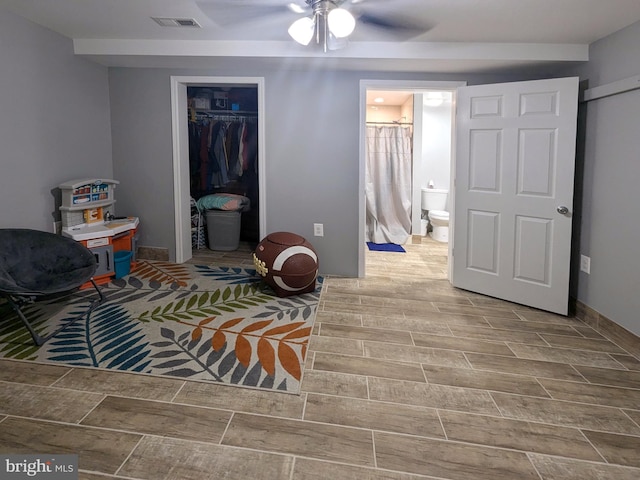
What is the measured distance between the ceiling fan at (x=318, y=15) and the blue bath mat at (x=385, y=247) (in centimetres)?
301

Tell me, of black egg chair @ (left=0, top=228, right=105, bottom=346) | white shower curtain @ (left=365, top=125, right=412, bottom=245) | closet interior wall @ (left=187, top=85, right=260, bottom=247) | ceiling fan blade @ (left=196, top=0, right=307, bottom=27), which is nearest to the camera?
ceiling fan blade @ (left=196, top=0, right=307, bottom=27)

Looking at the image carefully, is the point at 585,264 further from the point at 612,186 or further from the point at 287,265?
the point at 287,265

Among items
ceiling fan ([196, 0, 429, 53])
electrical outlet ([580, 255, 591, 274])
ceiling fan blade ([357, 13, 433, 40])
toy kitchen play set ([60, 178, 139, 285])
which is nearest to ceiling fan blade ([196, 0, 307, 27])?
ceiling fan ([196, 0, 429, 53])

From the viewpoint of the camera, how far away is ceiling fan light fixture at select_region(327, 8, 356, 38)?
2.38 metres

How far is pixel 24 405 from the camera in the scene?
76.2 inches

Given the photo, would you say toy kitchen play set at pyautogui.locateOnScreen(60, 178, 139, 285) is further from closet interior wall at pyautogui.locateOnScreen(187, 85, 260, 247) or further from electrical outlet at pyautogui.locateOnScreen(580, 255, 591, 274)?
electrical outlet at pyautogui.locateOnScreen(580, 255, 591, 274)

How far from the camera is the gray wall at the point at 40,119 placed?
3.07 m

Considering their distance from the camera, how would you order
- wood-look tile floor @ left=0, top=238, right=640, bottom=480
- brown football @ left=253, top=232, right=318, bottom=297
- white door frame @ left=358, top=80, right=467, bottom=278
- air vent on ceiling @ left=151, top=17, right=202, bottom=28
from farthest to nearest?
white door frame @ left=358, top=80, right=467, bottom=278, brown football @ left=253, top=232, right=318, bottom=297, air vent on ceiling @ left=151, top=17, right=202, bottom=28, wood-look tile floor @ left=0, top=238, right=640, bottom=480

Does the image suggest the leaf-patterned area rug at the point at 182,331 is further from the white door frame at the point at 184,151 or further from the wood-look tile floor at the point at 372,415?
the white door frame at the point at 184,151

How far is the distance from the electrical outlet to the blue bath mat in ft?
7.84

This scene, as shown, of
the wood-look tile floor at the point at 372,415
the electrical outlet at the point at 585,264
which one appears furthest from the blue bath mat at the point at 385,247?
the wood-look tile floor at the point at 372,415

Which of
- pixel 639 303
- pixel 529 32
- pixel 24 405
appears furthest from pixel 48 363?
pixel 529 32

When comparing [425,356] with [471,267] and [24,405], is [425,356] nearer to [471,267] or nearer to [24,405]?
[471,267]

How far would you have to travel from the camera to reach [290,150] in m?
4.19
